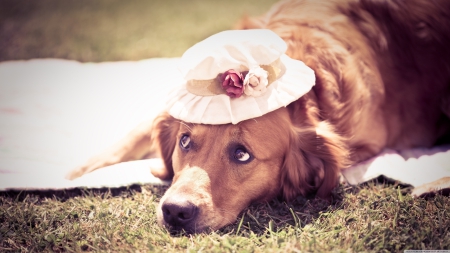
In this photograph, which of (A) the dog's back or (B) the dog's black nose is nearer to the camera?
(B) the dog's black nose

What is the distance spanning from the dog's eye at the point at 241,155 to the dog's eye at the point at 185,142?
0.36 metres

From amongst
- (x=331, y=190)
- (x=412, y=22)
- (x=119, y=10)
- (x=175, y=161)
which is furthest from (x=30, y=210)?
(x=119, y=10)

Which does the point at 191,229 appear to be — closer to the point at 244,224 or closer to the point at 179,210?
the point at 179,210

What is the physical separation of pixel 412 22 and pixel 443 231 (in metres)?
2.25

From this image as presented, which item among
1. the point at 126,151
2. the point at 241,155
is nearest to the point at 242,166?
the point at 241,155

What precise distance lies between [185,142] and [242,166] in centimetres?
47

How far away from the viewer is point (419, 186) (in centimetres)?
315

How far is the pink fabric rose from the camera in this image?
111 inches

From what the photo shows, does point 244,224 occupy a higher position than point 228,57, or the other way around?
point 228,57

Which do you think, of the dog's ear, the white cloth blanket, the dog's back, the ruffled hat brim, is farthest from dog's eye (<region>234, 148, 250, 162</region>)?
the dog's back

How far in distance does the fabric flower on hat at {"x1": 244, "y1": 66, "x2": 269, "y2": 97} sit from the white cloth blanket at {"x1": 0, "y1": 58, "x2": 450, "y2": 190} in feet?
3.64

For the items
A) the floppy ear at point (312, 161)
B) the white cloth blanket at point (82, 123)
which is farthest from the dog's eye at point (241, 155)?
the white cloth blanket at point (82, 123)

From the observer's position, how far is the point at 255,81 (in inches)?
111

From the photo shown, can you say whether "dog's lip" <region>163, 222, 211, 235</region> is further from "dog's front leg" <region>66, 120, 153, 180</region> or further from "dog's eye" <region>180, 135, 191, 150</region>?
"dog's front leg" <region>66, 120, 153, 180</region>
